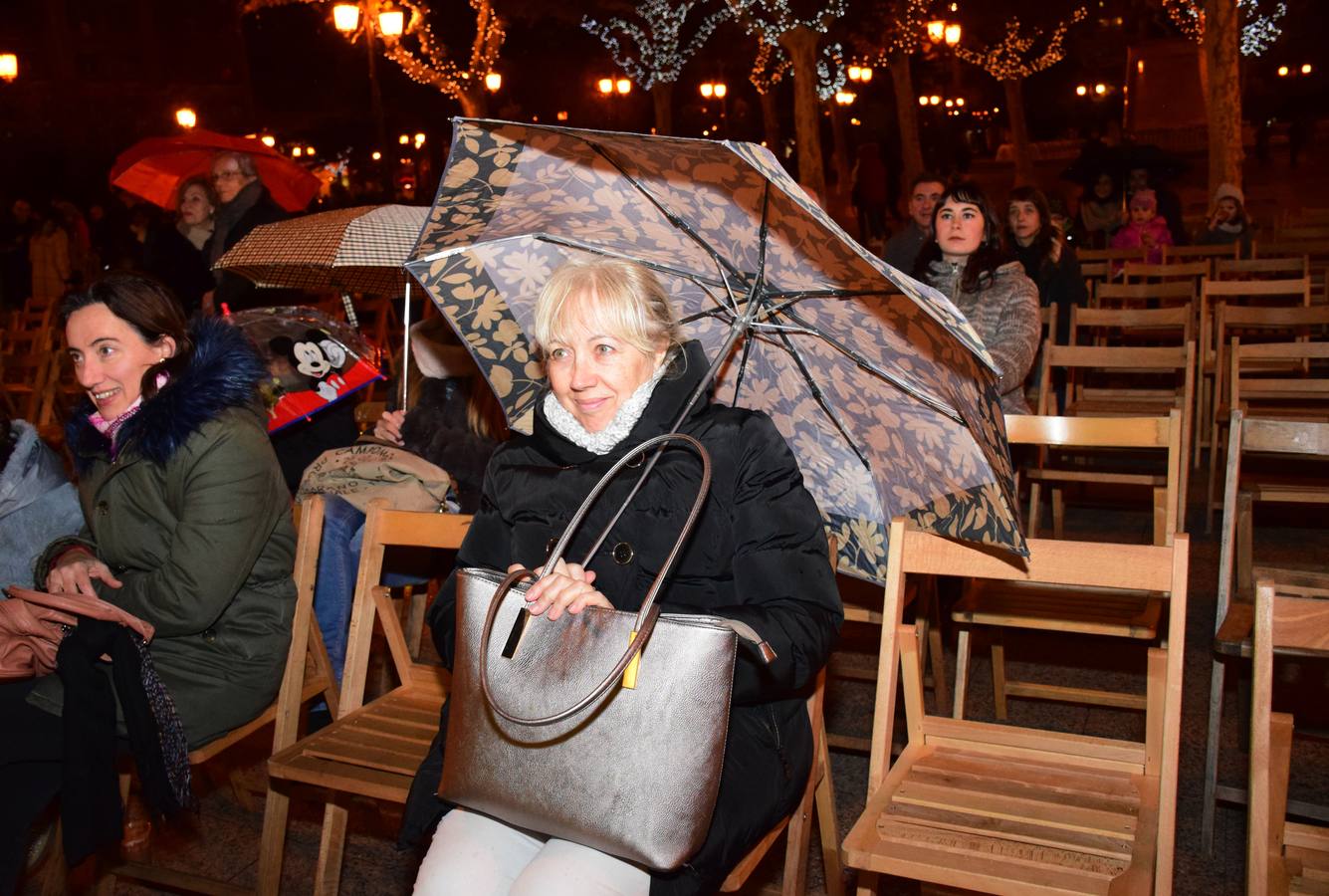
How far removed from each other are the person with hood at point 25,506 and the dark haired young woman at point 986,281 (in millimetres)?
2848

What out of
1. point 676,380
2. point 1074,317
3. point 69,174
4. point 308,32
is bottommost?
point 676,380

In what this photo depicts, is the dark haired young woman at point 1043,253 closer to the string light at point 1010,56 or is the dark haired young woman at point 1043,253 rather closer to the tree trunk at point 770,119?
the tree trunk at point 770,119

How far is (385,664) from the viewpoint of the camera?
433cm

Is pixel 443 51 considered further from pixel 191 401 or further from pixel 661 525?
pixel 661 525

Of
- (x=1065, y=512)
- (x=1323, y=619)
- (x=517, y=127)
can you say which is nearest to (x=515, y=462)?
(x=517, y=127)

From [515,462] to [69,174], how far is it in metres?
31.2

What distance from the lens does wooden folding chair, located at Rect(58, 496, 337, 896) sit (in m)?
2.77

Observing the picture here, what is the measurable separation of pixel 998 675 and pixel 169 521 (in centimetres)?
246

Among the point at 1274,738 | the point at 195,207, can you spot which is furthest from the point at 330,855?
the point at 195,207

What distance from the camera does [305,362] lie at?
13.6 feet

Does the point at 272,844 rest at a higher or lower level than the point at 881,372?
lower

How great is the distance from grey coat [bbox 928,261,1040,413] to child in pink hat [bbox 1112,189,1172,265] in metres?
5.91

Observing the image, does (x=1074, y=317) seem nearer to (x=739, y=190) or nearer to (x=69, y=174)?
(x=739, y=190)

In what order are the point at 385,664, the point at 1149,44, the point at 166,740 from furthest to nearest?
the point at 1149,44 → the point at 385,664 → the point at 166,740
